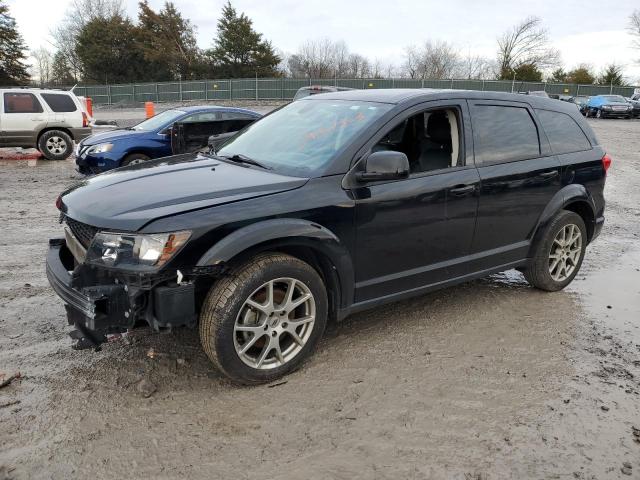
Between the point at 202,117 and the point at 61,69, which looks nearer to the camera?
the point at 202,117

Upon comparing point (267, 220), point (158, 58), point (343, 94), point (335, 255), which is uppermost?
point (158, 58)

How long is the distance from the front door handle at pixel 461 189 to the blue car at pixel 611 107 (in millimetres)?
33798

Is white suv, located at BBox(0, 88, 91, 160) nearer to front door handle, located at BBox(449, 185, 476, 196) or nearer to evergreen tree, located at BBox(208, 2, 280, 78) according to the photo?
front door handle, located at BBox(449, 185, 476, 196)

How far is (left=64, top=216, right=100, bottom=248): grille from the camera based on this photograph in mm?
3082

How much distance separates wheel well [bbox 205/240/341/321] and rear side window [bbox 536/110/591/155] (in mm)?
2582

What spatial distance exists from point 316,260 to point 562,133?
9.47 feet

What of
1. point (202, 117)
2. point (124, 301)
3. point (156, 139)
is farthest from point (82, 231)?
point (202, 117)

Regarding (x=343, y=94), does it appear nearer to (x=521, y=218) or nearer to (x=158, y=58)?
(x=521, y=218)

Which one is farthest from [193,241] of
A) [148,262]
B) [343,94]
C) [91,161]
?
[91,161]

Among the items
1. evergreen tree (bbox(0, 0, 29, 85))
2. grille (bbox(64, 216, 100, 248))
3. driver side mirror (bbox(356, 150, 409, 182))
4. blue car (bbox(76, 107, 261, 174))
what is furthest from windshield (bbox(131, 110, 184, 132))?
evergreen tree (bbox(0, 0, 29, 85))

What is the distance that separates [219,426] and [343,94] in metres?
2.83

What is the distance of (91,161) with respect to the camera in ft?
31.8

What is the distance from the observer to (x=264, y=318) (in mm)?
3201

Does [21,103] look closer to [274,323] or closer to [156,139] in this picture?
[156,139]
